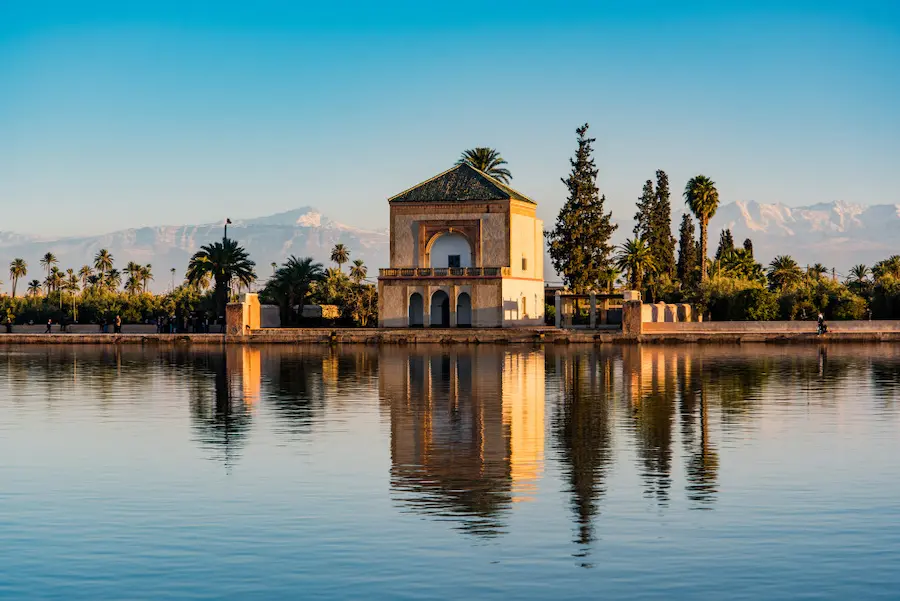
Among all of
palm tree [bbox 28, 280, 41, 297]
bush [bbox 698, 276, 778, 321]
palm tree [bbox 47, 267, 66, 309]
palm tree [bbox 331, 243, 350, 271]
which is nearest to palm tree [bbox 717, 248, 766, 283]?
bush [bbox 698, 276, 778, 321]

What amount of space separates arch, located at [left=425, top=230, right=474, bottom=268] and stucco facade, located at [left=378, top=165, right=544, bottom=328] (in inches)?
2.2

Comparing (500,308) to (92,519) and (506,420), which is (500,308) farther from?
(92,519)

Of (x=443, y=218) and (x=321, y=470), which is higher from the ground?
(x=443, y=218)

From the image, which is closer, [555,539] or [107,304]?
[555,539]

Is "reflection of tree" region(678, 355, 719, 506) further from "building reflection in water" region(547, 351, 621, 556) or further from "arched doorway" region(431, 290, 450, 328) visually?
"arched doorway" region(431, 290, 450, 328)

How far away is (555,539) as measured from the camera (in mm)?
11820

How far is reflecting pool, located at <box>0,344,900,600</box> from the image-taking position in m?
10.4

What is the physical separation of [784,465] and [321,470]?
6284 millimetres

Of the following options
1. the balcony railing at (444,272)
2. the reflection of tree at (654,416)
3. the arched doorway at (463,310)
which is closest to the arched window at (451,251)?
the balcony railing at (444,272)

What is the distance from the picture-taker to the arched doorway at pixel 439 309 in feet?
218

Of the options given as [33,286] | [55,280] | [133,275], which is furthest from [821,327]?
[33,286]

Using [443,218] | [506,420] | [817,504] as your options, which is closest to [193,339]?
[443,218]

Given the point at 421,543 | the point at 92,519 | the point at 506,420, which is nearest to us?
the point at 421,543

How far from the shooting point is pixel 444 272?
6450 centimetres
